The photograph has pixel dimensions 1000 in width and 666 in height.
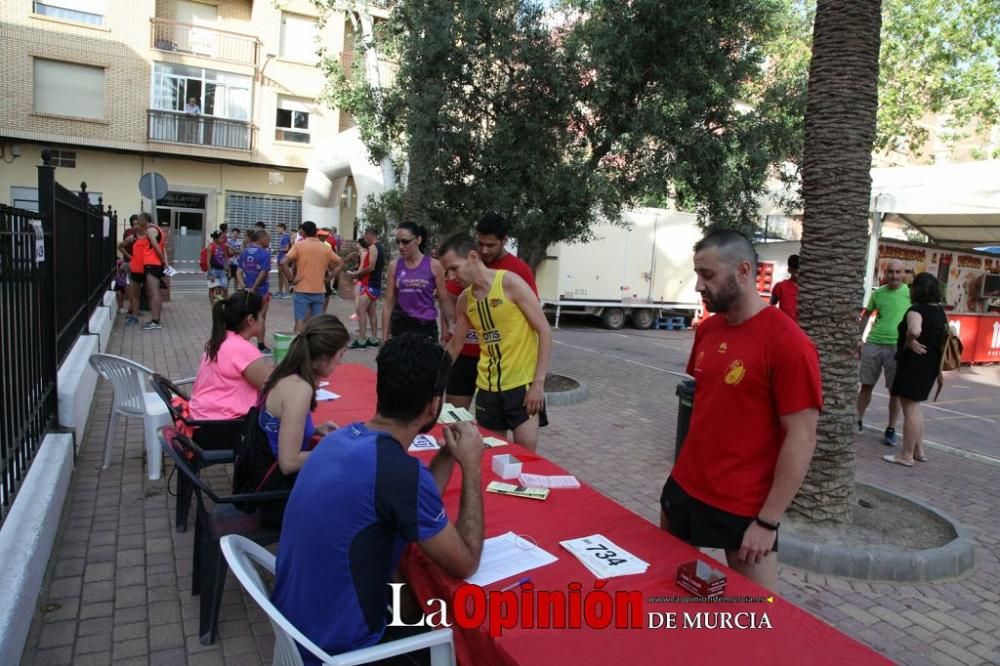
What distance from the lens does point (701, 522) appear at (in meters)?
2.75

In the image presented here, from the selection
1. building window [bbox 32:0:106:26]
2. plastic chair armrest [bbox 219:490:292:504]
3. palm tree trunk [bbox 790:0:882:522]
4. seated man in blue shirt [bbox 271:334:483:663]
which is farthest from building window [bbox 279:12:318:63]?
seated man in blue shirt [bbox 271:334:483:663]

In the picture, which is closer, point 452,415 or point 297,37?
point 452,415

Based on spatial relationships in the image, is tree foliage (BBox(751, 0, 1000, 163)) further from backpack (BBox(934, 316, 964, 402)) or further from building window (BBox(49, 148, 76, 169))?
building window (BBox(49, 148, 76, 169))

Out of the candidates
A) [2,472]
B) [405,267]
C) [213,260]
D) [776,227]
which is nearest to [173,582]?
[2,472]

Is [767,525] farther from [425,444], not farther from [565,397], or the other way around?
[565,397]

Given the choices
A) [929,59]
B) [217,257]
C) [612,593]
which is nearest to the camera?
[612,593]

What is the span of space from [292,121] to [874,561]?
92.4ft

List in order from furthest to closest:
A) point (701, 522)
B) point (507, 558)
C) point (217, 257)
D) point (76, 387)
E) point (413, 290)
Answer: point (217, 257) < point (413, 290) < point (76, 387) < point (701, 522) < point (507, 558)

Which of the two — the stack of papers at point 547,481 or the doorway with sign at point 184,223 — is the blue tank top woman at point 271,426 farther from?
the doorway with sign at point 184,223

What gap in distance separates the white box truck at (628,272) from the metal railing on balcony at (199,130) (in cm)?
1641

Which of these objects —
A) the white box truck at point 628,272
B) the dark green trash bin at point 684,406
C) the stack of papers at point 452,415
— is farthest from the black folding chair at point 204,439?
the white box truck at point 628,272

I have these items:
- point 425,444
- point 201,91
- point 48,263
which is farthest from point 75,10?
point 425,444

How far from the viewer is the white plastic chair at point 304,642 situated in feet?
6.24

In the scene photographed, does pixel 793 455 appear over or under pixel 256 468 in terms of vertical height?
over
